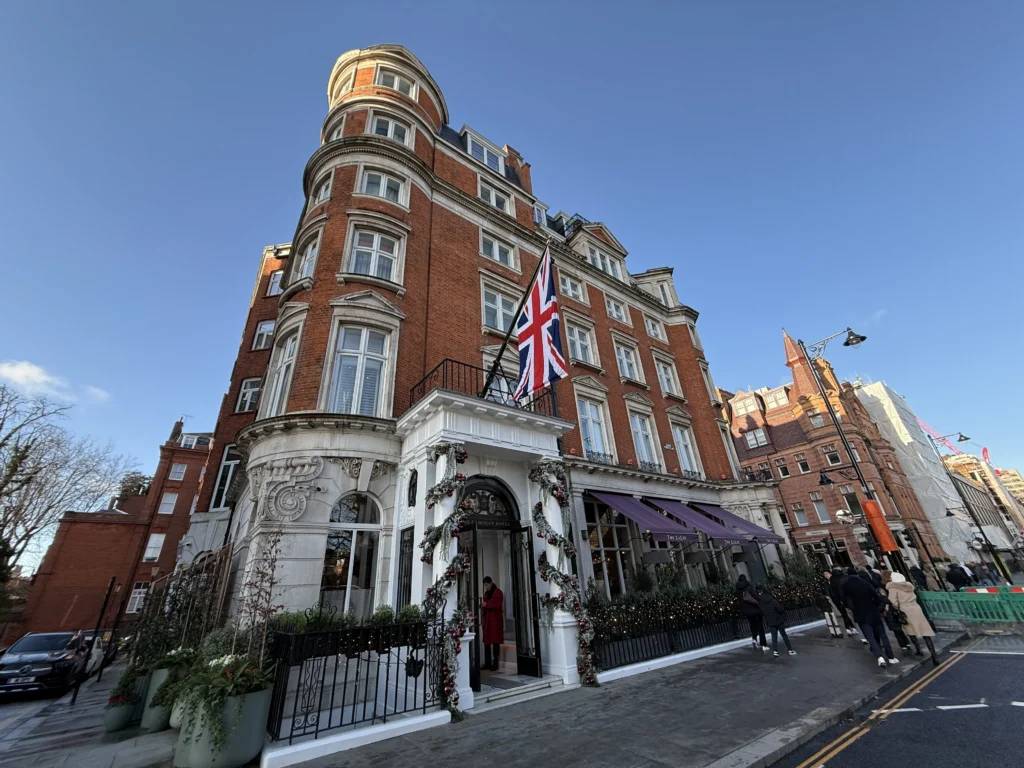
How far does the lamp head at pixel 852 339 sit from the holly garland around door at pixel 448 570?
1599cm

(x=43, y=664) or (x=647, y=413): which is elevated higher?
(x=647, y=413)

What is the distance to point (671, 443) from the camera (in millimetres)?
19734

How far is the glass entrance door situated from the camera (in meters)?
9.09

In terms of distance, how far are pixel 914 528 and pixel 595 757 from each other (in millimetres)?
48784

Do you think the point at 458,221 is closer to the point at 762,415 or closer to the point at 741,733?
the point at 741,733

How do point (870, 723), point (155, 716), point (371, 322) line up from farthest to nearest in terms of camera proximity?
point (371, 322)
point (155, 716)
point (870, 723)

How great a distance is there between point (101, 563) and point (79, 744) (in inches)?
1218

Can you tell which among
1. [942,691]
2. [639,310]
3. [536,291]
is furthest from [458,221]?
[942,691]

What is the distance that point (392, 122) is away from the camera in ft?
56.3

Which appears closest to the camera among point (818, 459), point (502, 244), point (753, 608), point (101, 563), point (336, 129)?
point (753, 608)

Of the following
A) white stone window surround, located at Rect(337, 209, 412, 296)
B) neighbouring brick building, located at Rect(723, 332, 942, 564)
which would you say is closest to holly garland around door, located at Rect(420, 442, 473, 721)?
white stone window surround, located at Rect(337, 209, 412, 296)

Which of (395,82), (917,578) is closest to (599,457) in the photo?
(917,578)

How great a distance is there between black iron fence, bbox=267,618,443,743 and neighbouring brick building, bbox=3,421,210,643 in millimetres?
24405

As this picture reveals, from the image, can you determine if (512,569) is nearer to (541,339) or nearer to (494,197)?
(541,339)
